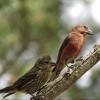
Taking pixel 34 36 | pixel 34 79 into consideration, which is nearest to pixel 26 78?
pixel 34 79

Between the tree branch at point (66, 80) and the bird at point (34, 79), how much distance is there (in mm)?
441

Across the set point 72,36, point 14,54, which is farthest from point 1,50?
point 72,36

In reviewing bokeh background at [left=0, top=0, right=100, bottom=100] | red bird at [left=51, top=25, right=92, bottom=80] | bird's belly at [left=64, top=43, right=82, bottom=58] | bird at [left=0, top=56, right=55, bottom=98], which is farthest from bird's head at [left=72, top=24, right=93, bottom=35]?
bokeh background at [left=0, top=0, right=100, bottom=100]

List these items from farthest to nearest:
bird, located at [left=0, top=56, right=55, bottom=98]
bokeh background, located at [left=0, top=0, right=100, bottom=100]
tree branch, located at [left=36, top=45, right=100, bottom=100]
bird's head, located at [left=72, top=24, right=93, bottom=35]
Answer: bokeh background, located at [left=0, top=0, right=100, bottom=100] → bird's head, located at [left=72, top=24, right=93, bottom=35] → bird, located at [left=0, top=56, right=55, bottom=98] → tree branch, located at [left=36, top=45, right=100, bottom=100]

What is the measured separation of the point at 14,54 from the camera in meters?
15.4

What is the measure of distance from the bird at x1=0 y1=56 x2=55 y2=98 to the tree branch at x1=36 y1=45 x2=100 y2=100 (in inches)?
17.4

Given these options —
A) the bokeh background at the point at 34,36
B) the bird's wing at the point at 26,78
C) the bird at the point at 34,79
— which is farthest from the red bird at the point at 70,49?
the bokeh background at the point at 34,36

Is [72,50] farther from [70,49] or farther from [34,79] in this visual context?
[34,79]

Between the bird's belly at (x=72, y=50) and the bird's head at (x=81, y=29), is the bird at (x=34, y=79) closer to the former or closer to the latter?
the bird's belly at (x=72, y=50)

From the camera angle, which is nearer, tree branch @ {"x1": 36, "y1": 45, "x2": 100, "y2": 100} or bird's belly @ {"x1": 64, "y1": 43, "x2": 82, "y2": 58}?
tree branch @ {"x1": 36, "y1": 45, "x2": 100, "y2": 100}

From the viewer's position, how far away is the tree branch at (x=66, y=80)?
664 centimetres

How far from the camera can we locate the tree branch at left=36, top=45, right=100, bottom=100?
6.64 meters

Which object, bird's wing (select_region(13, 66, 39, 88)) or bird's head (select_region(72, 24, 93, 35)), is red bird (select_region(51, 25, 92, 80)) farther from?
bird's wing (select_region(13, 66, 39, 88))

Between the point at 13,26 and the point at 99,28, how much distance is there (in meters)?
2.19
